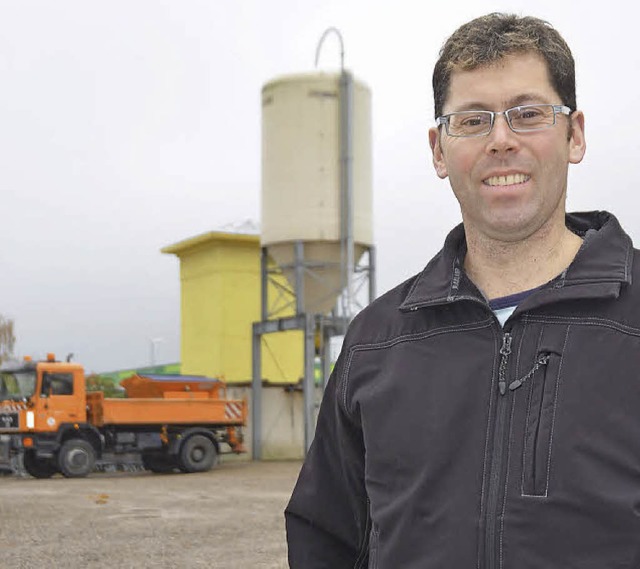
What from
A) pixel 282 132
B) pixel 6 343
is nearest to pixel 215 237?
pixel 282 132

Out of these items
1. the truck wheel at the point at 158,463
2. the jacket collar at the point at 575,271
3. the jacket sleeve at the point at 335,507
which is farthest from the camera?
the truck wheel at the point at 158,463

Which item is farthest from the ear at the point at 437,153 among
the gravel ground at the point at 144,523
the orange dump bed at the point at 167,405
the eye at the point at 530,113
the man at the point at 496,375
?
the orange dump bed at the point at 167,405

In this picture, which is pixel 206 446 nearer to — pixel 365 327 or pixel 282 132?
pixel 282 132

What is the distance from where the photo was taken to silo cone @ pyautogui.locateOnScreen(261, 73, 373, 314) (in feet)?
74.9

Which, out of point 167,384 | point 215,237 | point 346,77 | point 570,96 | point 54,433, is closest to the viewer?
point 570,96

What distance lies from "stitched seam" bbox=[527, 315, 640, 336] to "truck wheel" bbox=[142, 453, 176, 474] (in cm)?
2040

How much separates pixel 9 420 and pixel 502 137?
64.3 feet

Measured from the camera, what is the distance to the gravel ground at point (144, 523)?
1021cm

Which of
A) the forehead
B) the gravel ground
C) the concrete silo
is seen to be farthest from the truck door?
the forehead

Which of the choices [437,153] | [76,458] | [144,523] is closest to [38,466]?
[76,458]

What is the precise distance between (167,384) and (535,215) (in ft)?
65.4

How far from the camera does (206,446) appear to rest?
858 inches

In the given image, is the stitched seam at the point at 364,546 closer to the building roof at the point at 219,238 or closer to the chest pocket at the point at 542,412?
the chest pocket at the point at 542,412

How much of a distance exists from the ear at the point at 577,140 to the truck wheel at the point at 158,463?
20.3 metres
